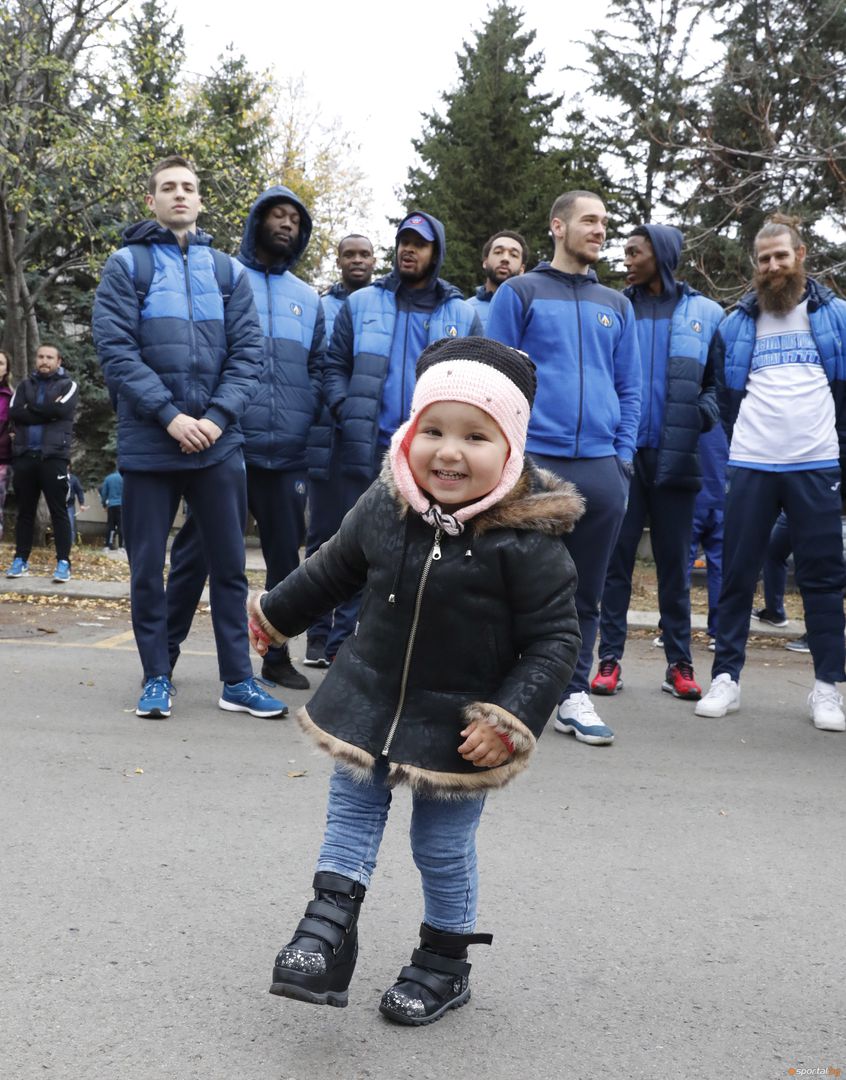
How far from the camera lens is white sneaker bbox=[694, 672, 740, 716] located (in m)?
6.05

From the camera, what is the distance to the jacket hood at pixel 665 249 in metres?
6.14

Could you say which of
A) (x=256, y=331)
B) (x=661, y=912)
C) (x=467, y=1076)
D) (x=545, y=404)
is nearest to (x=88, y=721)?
(x=256, y=331)

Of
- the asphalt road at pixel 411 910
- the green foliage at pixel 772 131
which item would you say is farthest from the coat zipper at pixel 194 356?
the green foliage at pixel 772 131

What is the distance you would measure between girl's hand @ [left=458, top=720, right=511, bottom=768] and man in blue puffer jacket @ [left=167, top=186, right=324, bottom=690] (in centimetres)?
367

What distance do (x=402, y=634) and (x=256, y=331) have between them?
3.25 meters

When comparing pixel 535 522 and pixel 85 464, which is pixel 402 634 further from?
pixel 85 464

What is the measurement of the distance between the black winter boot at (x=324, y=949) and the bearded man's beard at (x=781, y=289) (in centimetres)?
423

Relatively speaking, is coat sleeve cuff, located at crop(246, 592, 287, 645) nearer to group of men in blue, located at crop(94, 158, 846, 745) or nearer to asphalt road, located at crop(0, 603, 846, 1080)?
asphalt road, located at crop(0, 603, 846, 1080)

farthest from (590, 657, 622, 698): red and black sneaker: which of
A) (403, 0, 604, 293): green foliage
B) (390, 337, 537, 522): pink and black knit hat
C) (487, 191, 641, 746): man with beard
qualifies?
(403, 0, 604, 293): green foliage

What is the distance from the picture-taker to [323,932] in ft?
8.19

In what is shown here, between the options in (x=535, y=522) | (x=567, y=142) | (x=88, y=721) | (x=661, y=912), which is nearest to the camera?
(x=535, y=522)

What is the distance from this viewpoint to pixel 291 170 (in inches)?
1243

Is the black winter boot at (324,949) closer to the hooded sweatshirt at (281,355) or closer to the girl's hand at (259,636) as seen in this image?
the girl's hand at (259,636)

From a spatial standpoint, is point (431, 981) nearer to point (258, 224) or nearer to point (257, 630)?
point (257, 630)
